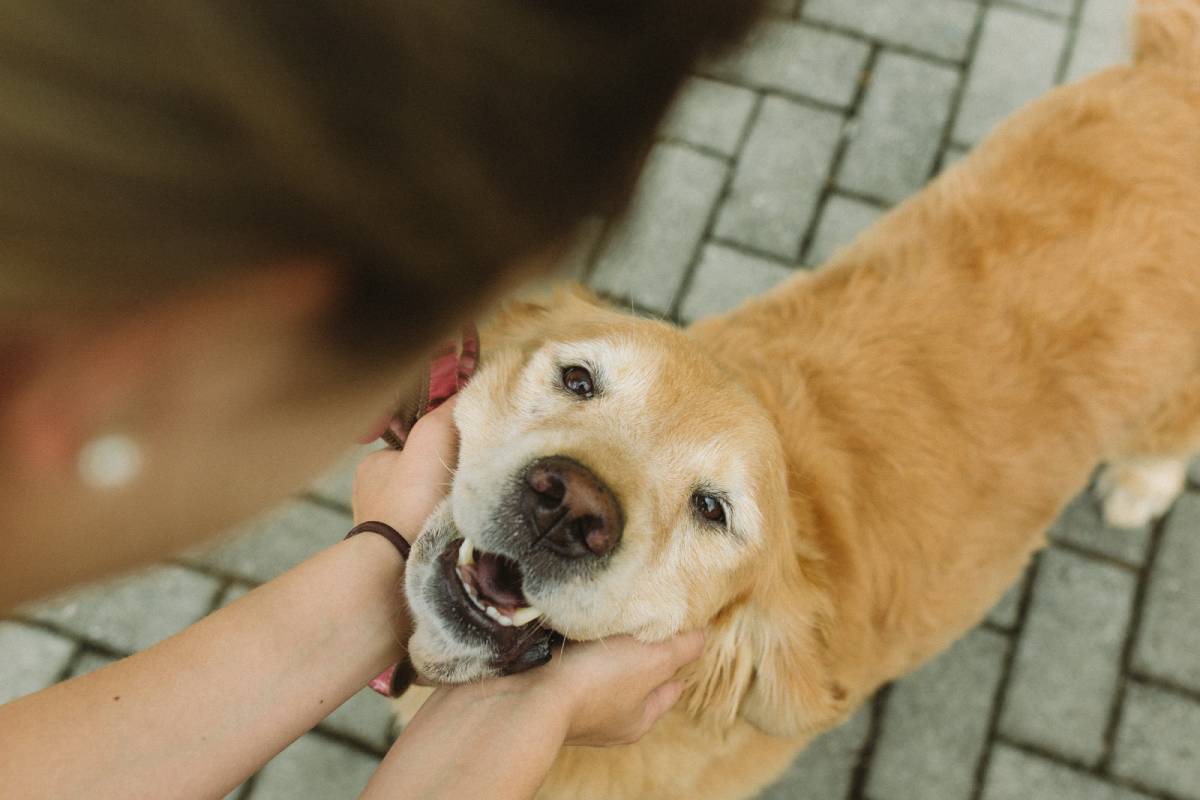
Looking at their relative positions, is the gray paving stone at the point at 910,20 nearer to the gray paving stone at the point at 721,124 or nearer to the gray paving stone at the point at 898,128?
the gray paving stone at the point at 898,128

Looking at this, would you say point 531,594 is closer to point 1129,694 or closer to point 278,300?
point 278,300

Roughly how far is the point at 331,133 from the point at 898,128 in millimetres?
3610

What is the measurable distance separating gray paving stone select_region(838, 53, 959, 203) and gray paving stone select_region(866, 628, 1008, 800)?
5.77 ft

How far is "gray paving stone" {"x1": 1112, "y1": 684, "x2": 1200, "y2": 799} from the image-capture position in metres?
2.81

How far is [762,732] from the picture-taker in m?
2.22

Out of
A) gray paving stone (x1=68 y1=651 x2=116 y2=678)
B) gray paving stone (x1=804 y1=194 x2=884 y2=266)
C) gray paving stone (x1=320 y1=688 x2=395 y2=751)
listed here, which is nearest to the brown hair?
gray paving stone (x1=320 y1=688 x2=395 y2=751)

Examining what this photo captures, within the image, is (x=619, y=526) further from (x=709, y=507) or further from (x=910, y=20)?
(x=910, y=20)

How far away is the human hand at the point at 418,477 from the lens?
1.93 meters

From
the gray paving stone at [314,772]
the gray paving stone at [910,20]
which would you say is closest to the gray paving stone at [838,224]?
the gray paving stone at [910,20]

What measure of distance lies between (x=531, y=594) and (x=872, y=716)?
168cm

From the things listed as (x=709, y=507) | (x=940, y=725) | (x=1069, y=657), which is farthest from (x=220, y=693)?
(x=1069, y=657)

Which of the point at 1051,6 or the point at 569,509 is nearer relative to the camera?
the point at 569,509

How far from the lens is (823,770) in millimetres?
2779

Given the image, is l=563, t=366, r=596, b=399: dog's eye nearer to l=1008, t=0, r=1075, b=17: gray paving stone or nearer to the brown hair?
the brown hair
